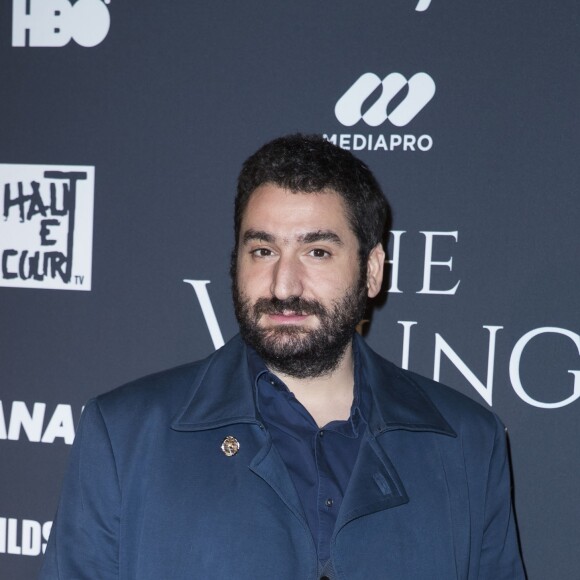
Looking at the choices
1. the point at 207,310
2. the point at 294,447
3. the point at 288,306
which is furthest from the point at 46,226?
the point at 294,447

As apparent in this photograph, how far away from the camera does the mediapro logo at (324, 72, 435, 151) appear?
6.59 ft

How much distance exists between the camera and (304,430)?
1558 mm

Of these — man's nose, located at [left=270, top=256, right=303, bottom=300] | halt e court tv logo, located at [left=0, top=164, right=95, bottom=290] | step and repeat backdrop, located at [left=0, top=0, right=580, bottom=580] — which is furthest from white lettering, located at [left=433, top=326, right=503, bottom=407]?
halt e court tv logo, located at [left=0, top=164, right=95, bottom=290]

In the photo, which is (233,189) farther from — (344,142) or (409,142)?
(409,142)

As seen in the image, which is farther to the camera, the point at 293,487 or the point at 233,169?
the point at 233,169

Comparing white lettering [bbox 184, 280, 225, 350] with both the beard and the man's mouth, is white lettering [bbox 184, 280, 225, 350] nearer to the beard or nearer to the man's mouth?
the beard

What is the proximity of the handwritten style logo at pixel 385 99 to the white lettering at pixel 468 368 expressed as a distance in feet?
1.82

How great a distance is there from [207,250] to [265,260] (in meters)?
0.53

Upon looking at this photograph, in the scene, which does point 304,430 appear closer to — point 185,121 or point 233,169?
point 233,169

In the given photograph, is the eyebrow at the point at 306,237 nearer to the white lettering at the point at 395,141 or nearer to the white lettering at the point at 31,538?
the white lettering at the point at 395,141

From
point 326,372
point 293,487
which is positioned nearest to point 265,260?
point 326,372

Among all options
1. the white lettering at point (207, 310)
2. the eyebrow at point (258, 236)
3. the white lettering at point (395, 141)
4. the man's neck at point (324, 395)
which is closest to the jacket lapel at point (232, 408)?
the man's neck at point (324, 395)

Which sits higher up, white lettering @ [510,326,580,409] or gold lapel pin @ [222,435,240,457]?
white lettering @ [510,326,580,409]

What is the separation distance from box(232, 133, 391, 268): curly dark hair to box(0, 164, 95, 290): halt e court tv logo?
0.59 m
